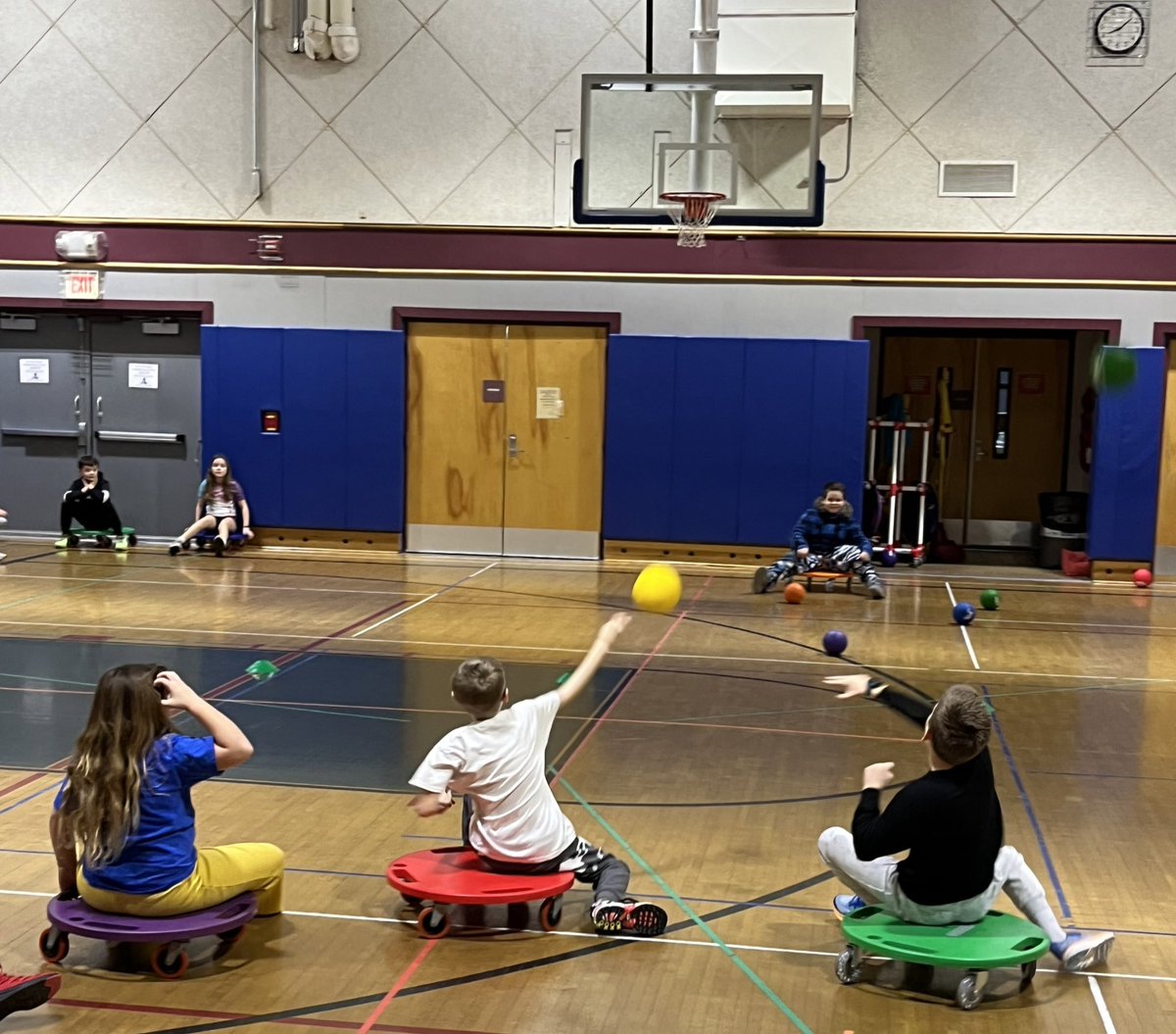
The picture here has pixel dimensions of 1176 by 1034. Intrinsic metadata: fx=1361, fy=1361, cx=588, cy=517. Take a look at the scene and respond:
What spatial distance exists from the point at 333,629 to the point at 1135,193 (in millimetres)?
10061

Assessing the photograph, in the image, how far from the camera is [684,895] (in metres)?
5.30

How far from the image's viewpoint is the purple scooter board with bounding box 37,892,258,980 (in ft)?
14.2

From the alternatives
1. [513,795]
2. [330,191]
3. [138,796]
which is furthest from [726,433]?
[138,796]

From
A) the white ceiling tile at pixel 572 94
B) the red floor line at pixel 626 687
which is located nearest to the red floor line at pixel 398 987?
the red floor line at pixel 626 687

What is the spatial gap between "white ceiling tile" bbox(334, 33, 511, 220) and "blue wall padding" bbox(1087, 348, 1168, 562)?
766 cm

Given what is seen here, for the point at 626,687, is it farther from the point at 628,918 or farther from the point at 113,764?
the point at 113,764

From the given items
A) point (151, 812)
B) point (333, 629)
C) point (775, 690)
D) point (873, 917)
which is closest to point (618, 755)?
point (775, 690)

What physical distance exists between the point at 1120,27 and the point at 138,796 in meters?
14.2

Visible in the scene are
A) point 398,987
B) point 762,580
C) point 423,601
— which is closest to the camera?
point 398,987

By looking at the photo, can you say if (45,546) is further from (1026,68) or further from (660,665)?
(1026,68)

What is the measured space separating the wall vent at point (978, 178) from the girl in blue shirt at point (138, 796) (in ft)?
41.8

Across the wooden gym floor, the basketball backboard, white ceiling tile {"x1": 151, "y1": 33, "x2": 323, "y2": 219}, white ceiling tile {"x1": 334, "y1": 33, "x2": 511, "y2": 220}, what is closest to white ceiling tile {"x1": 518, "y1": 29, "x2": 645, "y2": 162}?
white ceiling tile {"x1": 334, "y1": 33, "x2": 511, "y2": 220}

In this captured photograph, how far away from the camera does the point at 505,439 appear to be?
16.2m

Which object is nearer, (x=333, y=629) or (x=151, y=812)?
(x=151, y=812)
